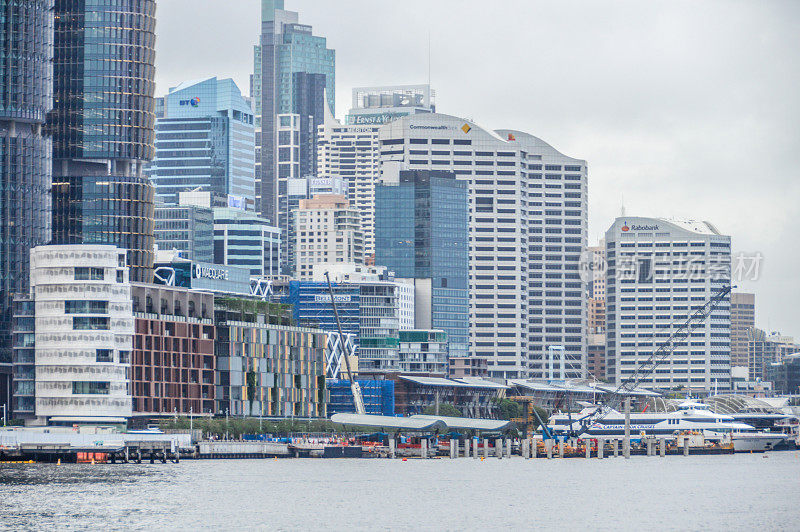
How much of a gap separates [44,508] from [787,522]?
249 feet

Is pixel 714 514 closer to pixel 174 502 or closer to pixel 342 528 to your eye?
pixel 342 528

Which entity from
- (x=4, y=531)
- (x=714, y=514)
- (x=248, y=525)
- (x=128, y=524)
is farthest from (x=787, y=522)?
(x=4, y=531)

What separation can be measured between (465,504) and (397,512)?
44.5ft

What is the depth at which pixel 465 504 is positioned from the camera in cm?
19438

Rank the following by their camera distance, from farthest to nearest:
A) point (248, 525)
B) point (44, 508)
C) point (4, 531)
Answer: point (44, 508), point (248, 525), point (4, 531)

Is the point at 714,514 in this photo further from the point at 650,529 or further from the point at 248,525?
the point at 248,525

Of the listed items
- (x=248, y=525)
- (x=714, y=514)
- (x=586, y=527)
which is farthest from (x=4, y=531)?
(x=714, y=514)

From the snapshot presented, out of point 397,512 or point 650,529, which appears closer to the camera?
point 650,529

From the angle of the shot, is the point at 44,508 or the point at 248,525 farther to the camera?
the point at 44,508

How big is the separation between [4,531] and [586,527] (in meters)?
55.7

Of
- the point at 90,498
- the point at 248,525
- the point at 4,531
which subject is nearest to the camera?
the point at 4,531

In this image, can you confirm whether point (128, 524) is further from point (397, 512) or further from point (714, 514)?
point (714, 514)

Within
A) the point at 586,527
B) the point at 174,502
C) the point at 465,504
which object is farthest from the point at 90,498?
the point at 586,527

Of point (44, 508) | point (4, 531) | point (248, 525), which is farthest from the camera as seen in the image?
point (44, 508)
